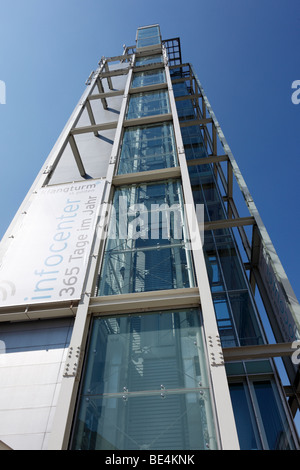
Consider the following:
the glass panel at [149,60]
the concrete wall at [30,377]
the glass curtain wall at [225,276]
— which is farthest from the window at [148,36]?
the concrete wall at [30,377]

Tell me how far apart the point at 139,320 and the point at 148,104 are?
13.0m

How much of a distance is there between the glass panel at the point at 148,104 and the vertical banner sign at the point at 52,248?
20.8 feet

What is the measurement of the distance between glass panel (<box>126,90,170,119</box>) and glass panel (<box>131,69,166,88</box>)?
173 centimetres

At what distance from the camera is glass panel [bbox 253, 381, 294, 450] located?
21.2 feet

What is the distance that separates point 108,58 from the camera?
2416 cm

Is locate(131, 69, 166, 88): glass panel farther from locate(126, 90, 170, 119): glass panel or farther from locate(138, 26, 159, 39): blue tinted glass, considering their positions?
locate(138, 26, 159, 39): blue tinted glass

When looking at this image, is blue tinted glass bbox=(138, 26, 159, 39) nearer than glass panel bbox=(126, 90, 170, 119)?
No

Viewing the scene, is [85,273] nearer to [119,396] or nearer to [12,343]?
[12,343]

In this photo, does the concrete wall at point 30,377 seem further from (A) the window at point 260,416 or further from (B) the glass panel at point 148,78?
(B) the glass panel at point 148,78

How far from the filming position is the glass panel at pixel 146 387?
13.5ft

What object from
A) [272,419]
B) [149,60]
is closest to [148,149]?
[272,419]

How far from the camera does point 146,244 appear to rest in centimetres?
741

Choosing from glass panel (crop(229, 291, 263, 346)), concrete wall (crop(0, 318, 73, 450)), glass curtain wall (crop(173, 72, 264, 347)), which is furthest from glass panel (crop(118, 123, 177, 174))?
concrete wall (crop(0, 318, 73, 450))
